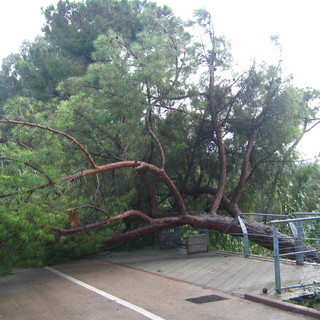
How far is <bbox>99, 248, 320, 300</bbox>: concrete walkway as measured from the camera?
8289 mm

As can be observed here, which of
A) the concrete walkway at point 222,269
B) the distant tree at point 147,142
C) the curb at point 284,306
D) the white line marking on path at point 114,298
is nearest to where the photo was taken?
the curb at point 284,306

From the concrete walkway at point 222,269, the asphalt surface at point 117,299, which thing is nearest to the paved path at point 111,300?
the asphalt surface at point 117,299

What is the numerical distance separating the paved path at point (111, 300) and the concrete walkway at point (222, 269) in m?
0.50

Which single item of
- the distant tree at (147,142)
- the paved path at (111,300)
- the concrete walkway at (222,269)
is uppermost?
the distant tree at (147,142)

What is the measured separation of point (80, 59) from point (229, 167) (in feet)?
33.3

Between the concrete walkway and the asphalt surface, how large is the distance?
437 millimetres

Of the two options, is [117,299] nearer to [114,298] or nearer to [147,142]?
[114,298]

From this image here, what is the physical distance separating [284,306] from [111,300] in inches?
129

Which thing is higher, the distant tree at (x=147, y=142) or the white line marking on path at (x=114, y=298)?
the distant tree at (x=147, y=142)

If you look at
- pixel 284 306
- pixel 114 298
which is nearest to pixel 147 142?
pixel 114 298

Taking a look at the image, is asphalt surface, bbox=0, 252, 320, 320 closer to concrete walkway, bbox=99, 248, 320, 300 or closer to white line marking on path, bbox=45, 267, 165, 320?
white line marking on path, bbox=45, 267, 165, 320

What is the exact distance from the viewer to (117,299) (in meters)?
7.82

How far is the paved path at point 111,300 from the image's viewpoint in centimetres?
663

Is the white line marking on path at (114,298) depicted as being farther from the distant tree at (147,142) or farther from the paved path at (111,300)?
the distant tree at (147,142)
